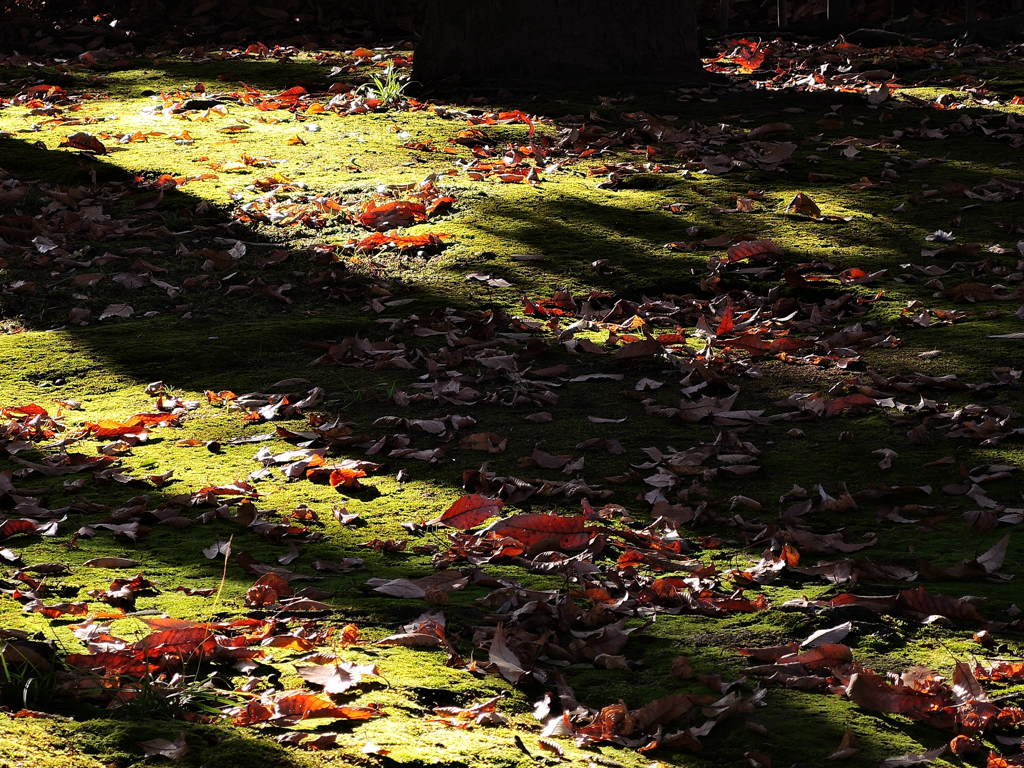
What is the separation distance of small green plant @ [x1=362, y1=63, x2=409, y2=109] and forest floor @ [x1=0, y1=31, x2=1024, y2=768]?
7cm

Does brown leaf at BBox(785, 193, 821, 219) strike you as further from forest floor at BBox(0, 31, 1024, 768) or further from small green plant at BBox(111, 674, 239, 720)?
small green plant at BBox(111, 674, 239, 720)

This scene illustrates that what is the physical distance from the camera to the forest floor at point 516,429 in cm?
223

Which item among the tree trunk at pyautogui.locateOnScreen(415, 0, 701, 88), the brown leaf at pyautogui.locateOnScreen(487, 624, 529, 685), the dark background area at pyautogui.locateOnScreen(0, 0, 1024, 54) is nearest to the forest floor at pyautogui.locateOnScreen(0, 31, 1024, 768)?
the brown leaf at pyautogui.locateOnScreen(487, 624, 529, 685)

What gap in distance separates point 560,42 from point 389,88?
4.13 ft

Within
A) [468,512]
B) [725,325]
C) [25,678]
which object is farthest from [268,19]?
[25,678]

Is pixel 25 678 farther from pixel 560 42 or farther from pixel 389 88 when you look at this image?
pixel 560 42

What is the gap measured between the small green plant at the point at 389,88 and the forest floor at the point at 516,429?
7 cm

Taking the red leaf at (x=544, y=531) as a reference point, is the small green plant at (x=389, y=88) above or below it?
above

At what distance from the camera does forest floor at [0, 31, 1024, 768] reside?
2234mm

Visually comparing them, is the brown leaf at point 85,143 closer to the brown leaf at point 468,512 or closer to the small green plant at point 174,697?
the brown leaf at point 468,512

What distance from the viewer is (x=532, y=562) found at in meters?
3.02

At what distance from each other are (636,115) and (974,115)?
2.18 m

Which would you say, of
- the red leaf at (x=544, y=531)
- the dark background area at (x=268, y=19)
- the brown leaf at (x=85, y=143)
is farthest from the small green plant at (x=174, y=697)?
the dark background area at (x=268, y=19)

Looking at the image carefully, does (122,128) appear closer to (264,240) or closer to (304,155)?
(304,155)
